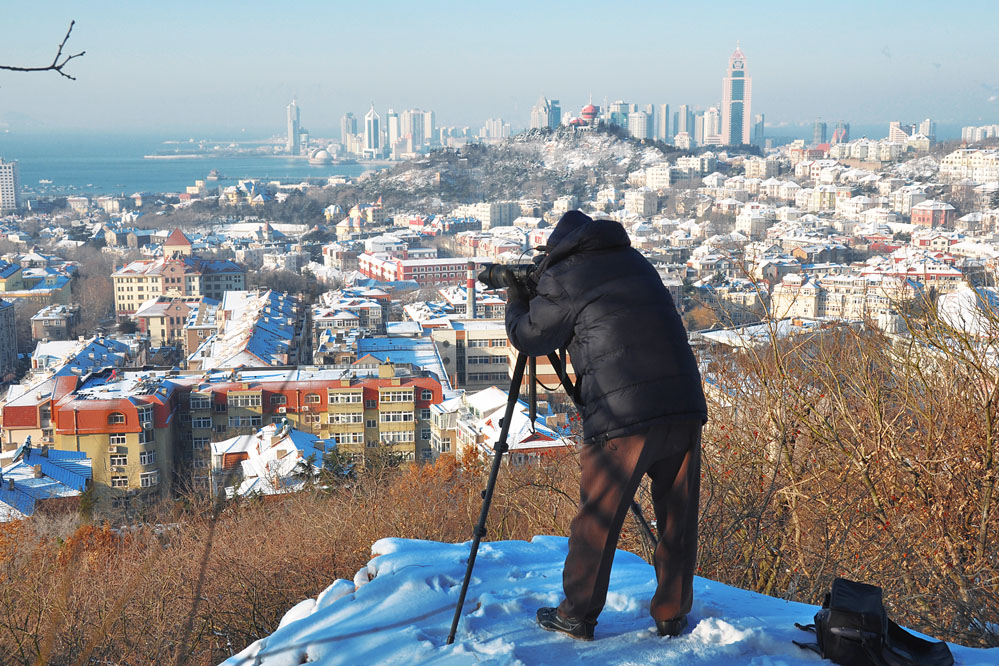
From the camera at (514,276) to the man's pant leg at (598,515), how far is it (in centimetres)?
35

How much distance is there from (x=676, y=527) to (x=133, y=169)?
113 meters

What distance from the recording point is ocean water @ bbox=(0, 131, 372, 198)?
263 feet

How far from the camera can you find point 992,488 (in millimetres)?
2695

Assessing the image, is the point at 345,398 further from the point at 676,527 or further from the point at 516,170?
the point at 516,170

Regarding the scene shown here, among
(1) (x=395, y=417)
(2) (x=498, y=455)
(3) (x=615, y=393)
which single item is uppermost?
(3) (x=615, y=393)

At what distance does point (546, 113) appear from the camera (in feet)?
325

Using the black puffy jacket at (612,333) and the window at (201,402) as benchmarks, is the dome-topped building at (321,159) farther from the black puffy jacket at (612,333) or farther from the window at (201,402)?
the black puffy jacket at (612,333)

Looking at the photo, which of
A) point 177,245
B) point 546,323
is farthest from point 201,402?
point 177,245

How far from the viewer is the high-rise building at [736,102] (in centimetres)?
10062

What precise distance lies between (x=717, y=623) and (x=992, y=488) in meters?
1.42

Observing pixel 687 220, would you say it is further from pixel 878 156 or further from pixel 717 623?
pixel 717 623

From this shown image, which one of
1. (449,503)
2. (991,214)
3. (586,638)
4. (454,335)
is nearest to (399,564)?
(586,638)

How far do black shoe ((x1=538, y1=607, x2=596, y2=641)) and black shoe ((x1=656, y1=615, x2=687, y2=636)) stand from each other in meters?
0.14

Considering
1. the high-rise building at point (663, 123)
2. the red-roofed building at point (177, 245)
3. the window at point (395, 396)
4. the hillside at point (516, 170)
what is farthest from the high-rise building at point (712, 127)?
the window at point (395, 396)
